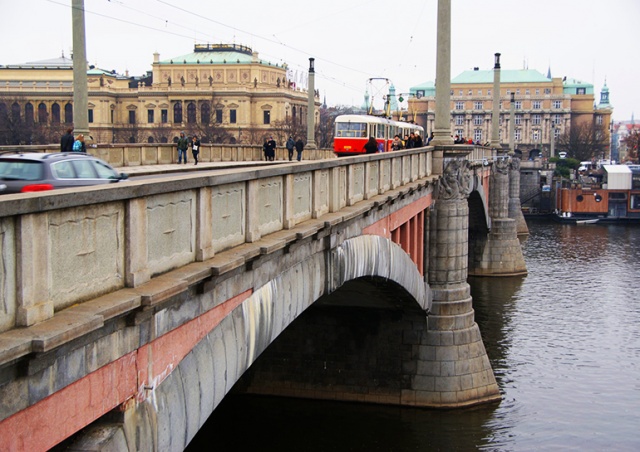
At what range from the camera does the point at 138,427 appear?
7.75 metres

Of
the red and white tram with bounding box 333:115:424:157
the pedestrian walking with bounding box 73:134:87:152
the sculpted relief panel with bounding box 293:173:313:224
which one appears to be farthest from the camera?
the red and white tram with bounding box 333:115:424:157

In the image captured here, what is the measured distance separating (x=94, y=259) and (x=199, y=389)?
230 centimetres

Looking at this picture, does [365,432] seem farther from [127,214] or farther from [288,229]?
[127,214]

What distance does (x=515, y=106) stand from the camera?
172 metres

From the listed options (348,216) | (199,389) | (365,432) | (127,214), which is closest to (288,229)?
(348,216)

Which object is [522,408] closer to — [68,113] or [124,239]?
[124,239]

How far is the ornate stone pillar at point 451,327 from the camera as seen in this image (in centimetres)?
2600

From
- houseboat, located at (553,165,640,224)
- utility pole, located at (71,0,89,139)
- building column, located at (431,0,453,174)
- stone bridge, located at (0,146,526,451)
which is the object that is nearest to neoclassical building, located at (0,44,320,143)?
houseboat, located at (553,165,640,224)

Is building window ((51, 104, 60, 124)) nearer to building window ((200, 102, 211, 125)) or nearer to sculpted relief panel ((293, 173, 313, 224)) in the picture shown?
building window ((200, 102, 211, 125))

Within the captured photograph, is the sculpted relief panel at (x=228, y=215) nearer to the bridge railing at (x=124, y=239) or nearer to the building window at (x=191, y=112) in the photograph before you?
the bridge railing at (x=124, y=239)

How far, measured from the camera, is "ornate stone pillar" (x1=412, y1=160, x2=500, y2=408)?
2600 centimetres

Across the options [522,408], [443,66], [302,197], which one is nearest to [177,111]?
[443,66]

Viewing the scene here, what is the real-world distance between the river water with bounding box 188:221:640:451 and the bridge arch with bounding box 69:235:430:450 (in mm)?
9382

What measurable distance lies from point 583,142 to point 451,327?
136 meters
